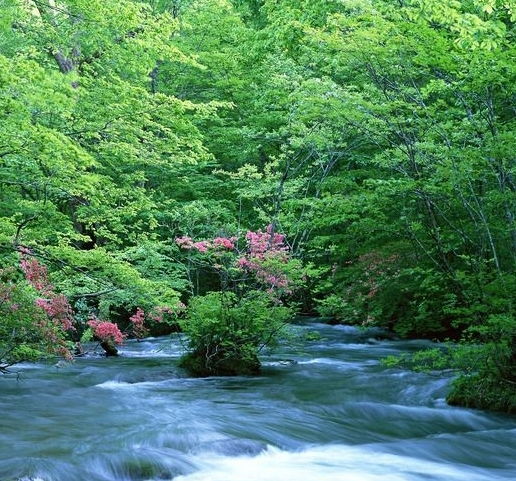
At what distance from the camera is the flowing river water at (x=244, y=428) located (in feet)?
22.4

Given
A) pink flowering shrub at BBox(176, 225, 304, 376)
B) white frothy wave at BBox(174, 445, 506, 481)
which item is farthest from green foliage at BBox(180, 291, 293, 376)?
white frothy wave at BBox(174, 445, 506, 481)

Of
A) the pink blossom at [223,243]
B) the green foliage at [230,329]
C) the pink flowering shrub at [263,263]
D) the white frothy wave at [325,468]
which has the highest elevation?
the pink blossom at [223,243]

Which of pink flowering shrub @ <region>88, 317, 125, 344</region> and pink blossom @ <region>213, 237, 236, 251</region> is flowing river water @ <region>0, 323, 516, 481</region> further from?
pink blossom @ <region>213, 237, 236, 251</region>

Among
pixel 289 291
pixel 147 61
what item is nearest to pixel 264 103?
pixel 147 61

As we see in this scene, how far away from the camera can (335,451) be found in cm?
784

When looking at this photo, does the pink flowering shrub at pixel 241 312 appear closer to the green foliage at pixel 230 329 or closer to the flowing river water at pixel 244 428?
the green foliage at pixel 230 329

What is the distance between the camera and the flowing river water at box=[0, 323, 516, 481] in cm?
681

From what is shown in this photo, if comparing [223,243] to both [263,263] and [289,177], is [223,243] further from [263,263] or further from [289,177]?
[289,177]

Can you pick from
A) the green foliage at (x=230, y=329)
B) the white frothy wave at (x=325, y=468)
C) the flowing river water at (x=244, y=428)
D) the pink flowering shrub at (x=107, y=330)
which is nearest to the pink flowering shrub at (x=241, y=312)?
the green foliage at (x=230, y=329)

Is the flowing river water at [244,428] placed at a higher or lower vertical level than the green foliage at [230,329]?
lower

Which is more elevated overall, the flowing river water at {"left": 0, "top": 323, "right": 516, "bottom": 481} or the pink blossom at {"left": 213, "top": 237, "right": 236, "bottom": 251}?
the pink blossom at {"left": 213, "top": 237, "right": 236, "bottom": 251}

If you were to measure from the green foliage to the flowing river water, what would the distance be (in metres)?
0.47

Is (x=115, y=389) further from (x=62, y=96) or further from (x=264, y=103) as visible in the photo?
(x=264, y=103)

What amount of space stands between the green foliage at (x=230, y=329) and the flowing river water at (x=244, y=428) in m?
0.47
